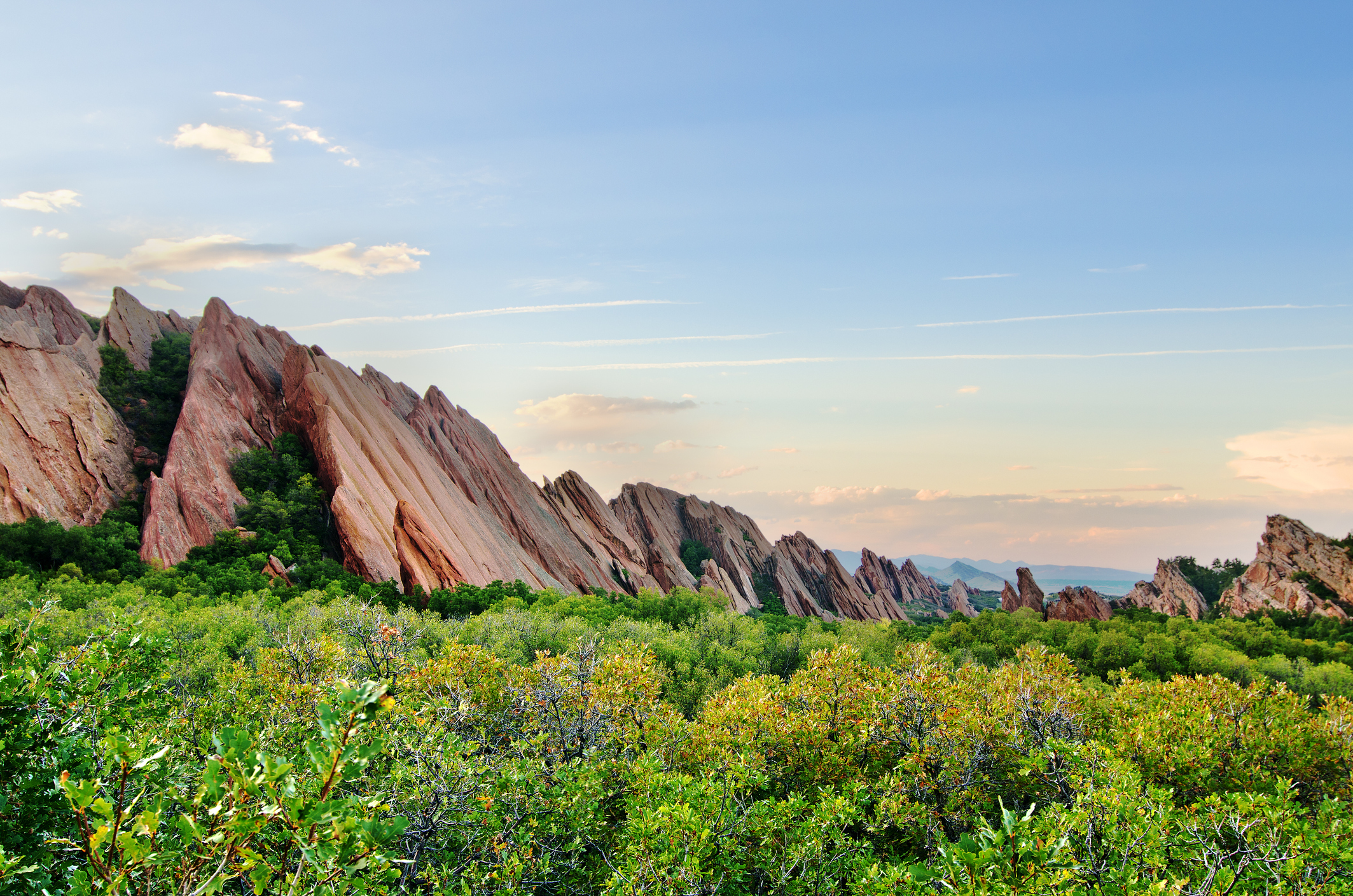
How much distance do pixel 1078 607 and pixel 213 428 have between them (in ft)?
239

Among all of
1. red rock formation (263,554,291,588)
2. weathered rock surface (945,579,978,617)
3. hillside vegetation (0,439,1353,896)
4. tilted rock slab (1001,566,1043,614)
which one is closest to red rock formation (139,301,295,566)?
red rock formation (263,554,291,588)

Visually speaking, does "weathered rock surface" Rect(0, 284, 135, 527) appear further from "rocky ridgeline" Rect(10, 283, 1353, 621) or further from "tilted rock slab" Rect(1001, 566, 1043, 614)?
"tilted rock slab" Rect(1001, 566, 1043, 614)

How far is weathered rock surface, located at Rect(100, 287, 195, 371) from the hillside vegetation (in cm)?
4992

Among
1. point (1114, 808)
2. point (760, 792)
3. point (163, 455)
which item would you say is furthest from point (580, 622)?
point (163, 455)

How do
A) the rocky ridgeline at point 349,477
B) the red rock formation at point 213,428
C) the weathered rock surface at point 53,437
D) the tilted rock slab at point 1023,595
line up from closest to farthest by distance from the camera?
1. the weathered rock surface at point 53,437
2. the red rock formation at point 213,428
3. the rocky ridgeline at point 349,477
4. the tilted rock slab at point 1023,595

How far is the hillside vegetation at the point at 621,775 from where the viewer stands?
495 cm

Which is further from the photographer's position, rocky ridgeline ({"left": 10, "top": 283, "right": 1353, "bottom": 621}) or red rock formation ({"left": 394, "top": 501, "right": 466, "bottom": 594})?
rocky ridgeline ({"left": 10, "top": 283, "right": 1353, "bottom": 621})

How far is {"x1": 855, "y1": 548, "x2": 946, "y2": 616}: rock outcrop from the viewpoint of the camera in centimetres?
13925

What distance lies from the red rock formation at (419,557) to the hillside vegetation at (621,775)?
1636 centimetres

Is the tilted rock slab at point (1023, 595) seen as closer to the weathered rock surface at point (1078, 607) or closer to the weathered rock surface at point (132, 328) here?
the weathered rock surface at point (1078, 607)

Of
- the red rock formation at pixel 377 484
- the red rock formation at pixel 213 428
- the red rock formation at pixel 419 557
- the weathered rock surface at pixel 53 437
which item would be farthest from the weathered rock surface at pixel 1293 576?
the weathered rock surface at pixel 53 437

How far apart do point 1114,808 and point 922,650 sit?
7774 mm

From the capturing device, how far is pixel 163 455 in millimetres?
54562

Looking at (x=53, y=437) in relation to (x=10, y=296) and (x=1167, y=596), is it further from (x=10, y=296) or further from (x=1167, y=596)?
(x=1167, y=596)
